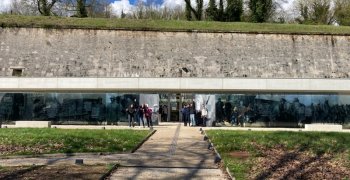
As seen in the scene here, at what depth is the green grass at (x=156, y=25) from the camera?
1686 inches

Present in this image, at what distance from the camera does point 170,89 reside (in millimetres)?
38062

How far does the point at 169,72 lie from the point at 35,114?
11.8 meters

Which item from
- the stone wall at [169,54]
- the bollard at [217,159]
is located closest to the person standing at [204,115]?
the stone wall at [169,54]

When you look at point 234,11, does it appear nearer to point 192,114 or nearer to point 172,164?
point 192,114

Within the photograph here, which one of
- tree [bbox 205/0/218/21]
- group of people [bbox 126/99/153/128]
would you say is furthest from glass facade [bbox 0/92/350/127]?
tree [bbox 205/0/218/21]

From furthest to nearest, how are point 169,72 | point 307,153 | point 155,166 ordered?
point 169,72 → point 307,153 → point 155,166

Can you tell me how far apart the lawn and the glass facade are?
14818 millimetres

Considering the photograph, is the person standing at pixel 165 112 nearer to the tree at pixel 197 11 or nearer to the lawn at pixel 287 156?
the lawn at pixel 287 156

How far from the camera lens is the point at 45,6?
6025 cm

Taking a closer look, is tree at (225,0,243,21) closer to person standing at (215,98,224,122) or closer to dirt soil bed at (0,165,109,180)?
person standing at (215,98,224,122)

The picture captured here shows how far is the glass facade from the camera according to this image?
3456 cm

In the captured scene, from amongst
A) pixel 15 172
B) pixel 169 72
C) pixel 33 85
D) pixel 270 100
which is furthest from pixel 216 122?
pixel 15 172

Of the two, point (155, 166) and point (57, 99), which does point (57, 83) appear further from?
point (155, 166)

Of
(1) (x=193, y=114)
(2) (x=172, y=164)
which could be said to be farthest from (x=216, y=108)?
(2) (x=172, y=164)
